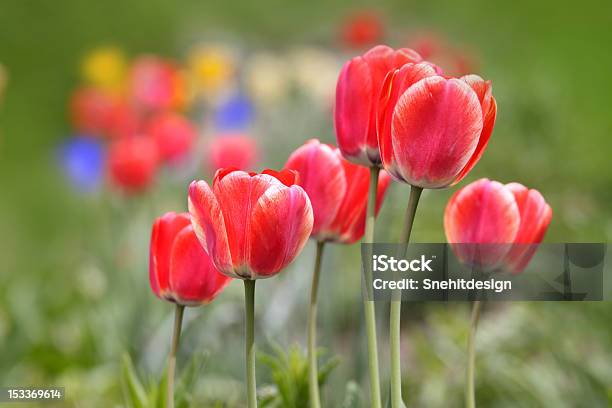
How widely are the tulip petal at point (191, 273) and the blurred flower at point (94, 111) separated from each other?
1282 millimetres

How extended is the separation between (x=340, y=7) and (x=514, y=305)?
7.48 ft

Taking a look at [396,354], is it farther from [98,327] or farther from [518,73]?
[518,73]

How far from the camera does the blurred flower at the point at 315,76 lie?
199cm

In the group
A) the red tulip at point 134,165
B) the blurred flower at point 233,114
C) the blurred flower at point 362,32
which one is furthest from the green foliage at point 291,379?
the blurred flower at point 362,32

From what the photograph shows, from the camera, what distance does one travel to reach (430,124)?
0.41 metres

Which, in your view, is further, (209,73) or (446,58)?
(446,58)

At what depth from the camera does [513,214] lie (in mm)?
458

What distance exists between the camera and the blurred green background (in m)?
0.96

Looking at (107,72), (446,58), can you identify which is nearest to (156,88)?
(107,72)

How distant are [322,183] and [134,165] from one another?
0.84 meters

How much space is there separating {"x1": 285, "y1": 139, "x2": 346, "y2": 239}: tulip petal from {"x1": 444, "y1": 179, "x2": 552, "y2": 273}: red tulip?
2.5 inches

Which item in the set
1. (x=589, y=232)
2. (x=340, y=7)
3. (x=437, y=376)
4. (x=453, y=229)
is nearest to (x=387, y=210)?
(x=437, y=376)

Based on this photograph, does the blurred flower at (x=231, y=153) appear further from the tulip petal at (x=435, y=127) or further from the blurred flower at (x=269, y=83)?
the blurred flower at (x=269, y=83)

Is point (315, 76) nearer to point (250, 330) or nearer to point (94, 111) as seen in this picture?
point (94, 111)
